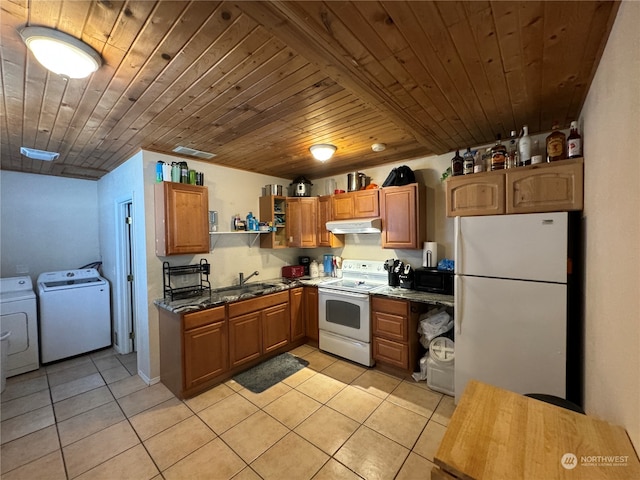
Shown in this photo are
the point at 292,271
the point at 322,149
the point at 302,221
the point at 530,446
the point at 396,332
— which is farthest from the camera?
the point at 292,271

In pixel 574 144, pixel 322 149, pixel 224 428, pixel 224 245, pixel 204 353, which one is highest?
pixel 322 149

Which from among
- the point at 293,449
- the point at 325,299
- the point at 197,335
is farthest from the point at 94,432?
the point at 325,299

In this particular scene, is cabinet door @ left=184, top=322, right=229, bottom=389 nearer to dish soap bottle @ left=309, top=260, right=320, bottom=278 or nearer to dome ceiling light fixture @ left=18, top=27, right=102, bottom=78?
dish soap bottle @ left=309, top=260, right=320, bottom=278

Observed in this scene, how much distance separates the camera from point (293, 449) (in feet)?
6.14

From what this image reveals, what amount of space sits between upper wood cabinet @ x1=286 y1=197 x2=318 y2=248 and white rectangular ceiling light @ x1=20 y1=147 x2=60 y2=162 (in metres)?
2.66

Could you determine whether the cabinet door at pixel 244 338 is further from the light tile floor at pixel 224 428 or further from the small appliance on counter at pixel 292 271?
the small appliance on counter at pixel 292 271

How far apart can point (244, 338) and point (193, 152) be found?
2151mm

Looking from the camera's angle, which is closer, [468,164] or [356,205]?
[468,164]

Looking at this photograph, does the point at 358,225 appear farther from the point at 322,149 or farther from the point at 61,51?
the point at 61,51

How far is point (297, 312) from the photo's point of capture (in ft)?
11.7

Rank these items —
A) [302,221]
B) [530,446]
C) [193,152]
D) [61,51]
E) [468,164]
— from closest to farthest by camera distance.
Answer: [530,446] < [61,51] < [468,164] < [193,152] < [302,221]

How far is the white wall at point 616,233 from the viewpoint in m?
0.90

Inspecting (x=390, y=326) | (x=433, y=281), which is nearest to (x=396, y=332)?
(x=390, y=326)

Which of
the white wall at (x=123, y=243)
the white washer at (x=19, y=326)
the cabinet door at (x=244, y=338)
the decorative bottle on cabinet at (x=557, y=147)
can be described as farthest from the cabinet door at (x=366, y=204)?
the white washer at (x=19, y=326)
